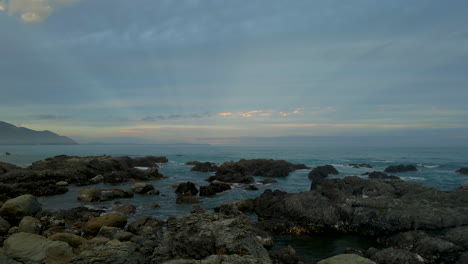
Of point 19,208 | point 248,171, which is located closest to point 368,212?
point 19,208

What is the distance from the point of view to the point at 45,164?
140 ft

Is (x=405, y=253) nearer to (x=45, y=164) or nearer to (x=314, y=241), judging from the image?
(x=314, y=241)

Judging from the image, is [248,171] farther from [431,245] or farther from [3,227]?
[3,227]

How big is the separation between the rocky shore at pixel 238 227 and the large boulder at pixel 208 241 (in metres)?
0.03

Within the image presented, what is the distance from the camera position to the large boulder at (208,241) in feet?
26.4

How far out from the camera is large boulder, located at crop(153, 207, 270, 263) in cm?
805

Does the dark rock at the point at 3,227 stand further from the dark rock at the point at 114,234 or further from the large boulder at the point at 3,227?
the dark rock at the point at 114,234

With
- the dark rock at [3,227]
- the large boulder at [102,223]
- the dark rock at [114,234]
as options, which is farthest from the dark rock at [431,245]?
the dark rock at [3,227]

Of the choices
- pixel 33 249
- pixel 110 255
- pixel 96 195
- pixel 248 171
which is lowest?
pixel 248 171

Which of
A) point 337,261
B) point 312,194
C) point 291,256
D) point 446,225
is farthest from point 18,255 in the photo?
point 446,225

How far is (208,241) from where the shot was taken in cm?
843

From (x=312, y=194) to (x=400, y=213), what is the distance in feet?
19.9

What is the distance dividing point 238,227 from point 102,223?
1109cm

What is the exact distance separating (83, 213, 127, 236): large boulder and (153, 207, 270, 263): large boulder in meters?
8.61
